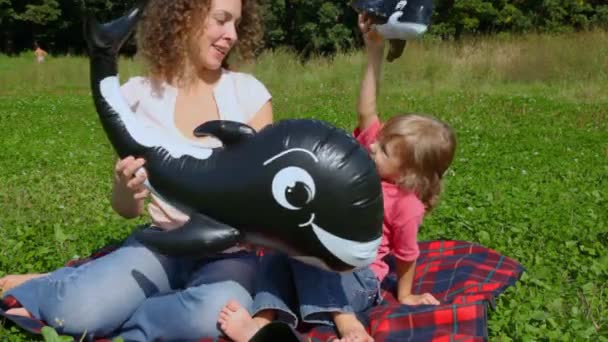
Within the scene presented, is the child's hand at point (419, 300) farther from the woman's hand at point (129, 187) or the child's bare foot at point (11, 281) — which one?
the child's bare foot at point (11, 281)

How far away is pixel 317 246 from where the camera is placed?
2385 millimetres

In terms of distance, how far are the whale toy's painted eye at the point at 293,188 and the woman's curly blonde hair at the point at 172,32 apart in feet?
3.23

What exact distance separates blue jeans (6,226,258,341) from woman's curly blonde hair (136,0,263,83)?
756 millimetres

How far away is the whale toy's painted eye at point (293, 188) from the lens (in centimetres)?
232

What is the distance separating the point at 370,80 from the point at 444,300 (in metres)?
0.99

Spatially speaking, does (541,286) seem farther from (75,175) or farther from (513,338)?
(75,175)

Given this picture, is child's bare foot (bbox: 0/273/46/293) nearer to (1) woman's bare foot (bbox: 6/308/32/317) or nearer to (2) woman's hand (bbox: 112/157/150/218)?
(1) woman's bare foot (bbox: 6/308/32/317)

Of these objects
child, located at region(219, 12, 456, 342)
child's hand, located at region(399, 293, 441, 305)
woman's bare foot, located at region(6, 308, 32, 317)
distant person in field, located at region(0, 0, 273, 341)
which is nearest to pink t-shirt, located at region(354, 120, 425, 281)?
child, located at region(219, 12, 456, 342)

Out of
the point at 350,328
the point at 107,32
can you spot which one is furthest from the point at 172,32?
the point at 350,328

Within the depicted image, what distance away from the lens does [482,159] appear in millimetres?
7457

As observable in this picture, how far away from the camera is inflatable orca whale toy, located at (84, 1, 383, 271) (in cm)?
233

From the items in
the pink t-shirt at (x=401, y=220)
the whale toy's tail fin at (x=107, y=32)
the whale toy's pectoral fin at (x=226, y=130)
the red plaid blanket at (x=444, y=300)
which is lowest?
the red plaid blanket at (x=444, y=300)

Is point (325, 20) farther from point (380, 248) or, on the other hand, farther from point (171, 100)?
point (380, 248)

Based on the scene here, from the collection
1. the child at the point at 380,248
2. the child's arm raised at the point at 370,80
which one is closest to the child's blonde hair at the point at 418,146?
the child at the point at 380,248
